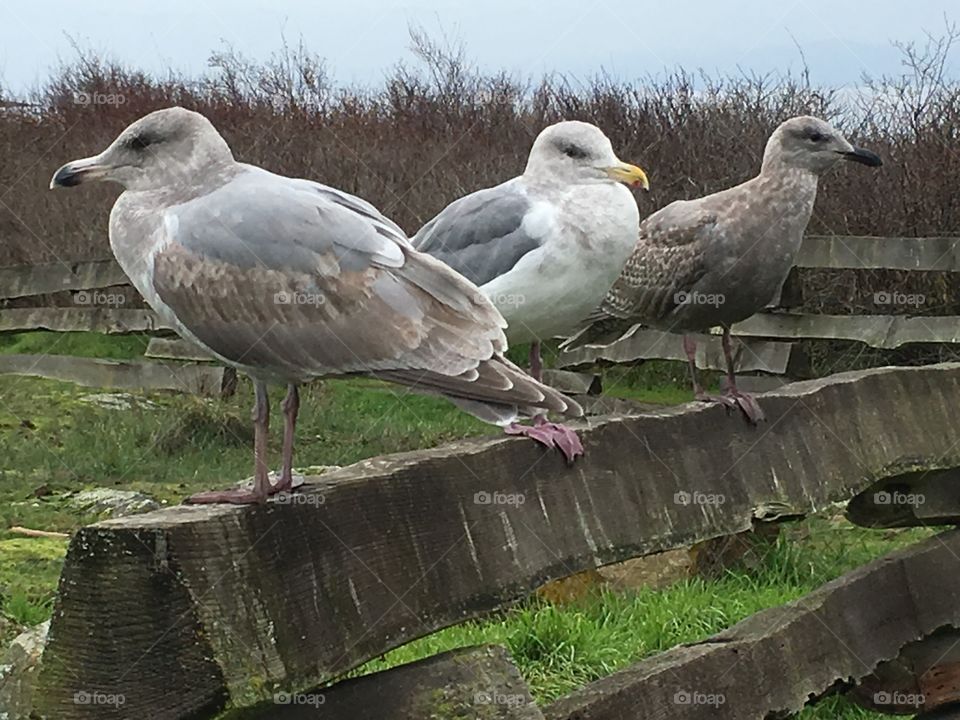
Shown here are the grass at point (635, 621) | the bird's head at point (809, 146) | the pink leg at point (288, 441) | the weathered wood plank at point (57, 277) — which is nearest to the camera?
the pink leg at point (288, 441)

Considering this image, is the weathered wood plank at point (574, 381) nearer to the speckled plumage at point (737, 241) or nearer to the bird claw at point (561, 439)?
the speckled plumage at point (737, 241)

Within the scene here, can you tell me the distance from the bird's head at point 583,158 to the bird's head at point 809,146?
95cm

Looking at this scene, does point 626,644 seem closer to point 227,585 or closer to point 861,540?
point 861,540

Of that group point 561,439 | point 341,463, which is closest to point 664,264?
point 561,439

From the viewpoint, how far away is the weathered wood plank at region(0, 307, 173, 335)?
11.9 m

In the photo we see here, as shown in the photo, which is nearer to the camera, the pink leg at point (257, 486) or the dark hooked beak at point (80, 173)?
the pink leg at point (257, 486)

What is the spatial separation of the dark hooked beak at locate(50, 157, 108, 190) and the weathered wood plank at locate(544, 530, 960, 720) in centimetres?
132

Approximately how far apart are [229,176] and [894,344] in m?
6.58

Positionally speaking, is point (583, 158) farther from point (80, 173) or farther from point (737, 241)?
point (80, 173)

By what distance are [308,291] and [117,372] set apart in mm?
9127

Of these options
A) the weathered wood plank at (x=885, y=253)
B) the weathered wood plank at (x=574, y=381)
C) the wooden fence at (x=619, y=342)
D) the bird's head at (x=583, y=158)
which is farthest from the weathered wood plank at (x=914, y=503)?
the weathered wood plank at (x=574, y=381)

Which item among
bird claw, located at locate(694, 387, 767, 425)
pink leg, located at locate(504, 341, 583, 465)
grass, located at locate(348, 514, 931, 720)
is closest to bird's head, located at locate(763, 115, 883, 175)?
grass, located at locate(348, 514, 931, 720)

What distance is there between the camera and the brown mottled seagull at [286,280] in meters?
2.55

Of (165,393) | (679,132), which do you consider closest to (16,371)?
(165,393)
